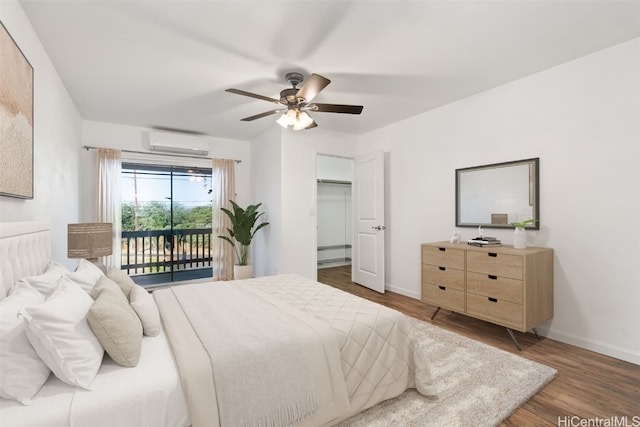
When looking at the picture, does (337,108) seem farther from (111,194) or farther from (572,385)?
(111,194)

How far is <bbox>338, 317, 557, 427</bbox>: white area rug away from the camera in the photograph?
5.41 feet

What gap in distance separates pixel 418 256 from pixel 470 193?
43.9 inches

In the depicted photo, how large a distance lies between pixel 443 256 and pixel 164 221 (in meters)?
4.35

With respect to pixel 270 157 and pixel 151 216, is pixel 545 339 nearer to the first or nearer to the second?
pixel 270 157

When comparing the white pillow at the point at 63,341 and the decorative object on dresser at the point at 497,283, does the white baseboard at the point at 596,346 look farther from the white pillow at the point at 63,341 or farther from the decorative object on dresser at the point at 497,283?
the white pillow at the point at 63,341

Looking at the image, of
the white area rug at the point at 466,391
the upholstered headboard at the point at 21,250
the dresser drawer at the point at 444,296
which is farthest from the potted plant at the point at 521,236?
the upholstered headboard at the point at 21,250

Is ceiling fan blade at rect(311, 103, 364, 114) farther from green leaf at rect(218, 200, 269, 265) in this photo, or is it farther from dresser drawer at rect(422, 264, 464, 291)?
green leaf at rect(218, 200, 269, 265)

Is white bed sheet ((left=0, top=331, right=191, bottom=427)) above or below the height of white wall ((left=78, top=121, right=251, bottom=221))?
below

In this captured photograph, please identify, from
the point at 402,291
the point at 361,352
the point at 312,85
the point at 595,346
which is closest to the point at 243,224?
the point at 402,291

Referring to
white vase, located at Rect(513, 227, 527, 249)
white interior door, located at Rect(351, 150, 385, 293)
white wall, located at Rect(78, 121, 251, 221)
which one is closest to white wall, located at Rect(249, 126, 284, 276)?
white wall, located at Rect(78, 121, 251, 221)

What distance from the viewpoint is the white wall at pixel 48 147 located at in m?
1.84

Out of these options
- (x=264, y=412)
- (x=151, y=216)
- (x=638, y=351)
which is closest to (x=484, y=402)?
(x=264, y=412)

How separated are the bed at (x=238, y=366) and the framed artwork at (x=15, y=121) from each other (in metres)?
0.28

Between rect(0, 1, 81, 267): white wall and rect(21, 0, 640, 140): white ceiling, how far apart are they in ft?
0.49
